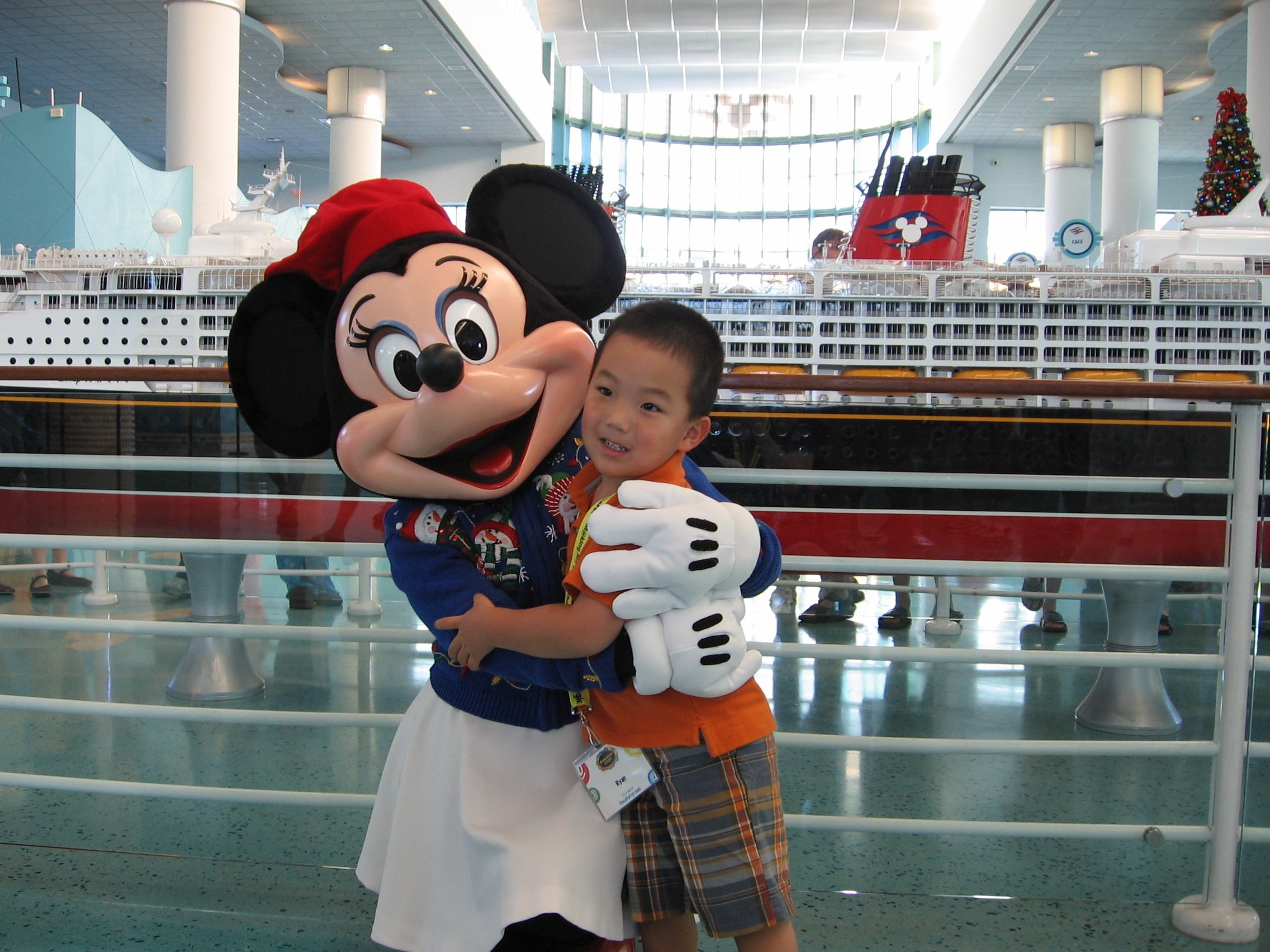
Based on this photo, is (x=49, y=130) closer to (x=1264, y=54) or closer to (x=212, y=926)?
(x=212, y=926)

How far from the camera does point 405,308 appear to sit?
3.83 feet

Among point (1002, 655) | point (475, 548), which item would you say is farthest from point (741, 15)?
point (475, 548)

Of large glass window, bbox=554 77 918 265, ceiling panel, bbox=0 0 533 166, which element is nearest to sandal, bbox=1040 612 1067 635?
ceiling panel, bbox=0 0 533 166

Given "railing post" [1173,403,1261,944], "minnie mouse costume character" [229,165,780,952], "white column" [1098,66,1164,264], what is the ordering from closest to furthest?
"minnie mouse costume character" [229,165,780,952] < "railing post" [1173,403,1261,944] < "white column" [1098,66,1164,264]

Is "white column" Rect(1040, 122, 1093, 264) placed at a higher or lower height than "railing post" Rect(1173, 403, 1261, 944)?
higher

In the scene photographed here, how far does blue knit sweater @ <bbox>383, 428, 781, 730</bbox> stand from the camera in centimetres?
114

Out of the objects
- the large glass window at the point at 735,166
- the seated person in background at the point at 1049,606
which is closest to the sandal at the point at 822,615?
the seated person in background at the point at 1049,606

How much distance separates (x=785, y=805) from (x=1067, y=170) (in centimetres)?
1506

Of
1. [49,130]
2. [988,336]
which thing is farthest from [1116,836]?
[49,130]

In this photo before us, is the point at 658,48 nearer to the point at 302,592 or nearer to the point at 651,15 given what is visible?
the point at 651,15

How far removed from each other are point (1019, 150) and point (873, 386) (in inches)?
664

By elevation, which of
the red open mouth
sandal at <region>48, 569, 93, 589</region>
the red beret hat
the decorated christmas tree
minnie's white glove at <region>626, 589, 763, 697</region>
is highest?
→ the decorated christmas tree

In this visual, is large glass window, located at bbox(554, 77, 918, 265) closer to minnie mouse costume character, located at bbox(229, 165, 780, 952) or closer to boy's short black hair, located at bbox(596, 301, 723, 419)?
minnie mouse costume character, located at bbox(229, 165, 780, 952)

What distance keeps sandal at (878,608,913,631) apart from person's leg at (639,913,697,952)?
2.75 meters
